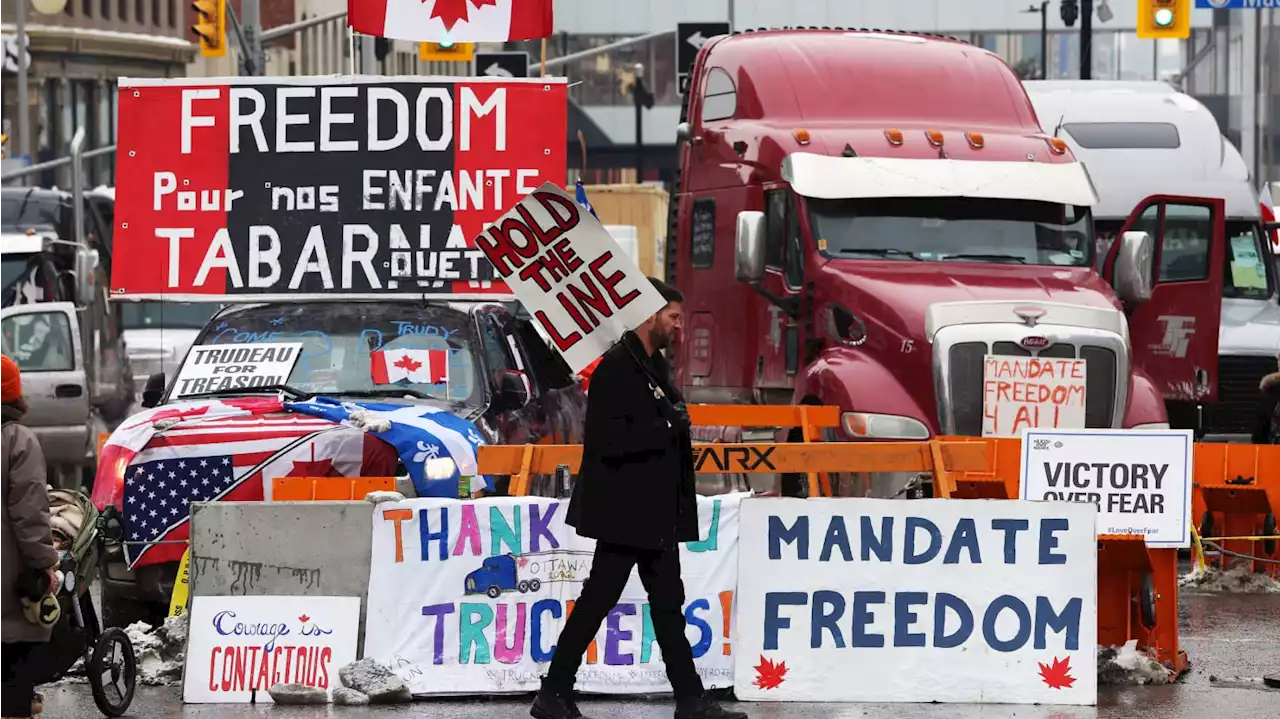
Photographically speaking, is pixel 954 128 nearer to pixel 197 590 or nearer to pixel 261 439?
pixel 261 439

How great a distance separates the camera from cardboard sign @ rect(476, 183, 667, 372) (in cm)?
976

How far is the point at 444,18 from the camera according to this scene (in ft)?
51.2

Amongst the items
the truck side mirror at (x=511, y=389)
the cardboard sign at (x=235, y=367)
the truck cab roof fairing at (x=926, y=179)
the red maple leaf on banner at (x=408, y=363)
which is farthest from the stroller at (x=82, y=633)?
the truck cab roof fairing at (x=926, y=179)

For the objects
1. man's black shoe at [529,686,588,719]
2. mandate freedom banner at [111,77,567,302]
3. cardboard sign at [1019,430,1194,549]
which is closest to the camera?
man's black shoe at [529,686,588,719]

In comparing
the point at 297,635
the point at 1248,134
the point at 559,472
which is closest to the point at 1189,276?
the point at 559,472

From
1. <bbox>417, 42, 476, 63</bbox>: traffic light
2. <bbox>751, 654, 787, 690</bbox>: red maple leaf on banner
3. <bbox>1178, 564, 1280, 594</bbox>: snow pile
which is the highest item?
<bbox>417, 42, 476, 63</bbox>: traffic light

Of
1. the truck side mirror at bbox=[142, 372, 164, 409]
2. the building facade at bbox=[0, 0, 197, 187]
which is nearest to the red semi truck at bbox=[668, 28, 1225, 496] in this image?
the truck side mirror at bbox=[142, 372, 164, 409]

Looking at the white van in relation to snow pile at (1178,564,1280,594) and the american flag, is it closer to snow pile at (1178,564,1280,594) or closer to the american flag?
snow pile at (1178,564,1280,594)

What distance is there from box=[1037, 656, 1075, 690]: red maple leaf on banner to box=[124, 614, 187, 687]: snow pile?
12.5 feet

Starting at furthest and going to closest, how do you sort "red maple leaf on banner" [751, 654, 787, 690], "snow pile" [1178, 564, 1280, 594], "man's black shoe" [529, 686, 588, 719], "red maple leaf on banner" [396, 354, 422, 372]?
"snow pile" [1178, 564, 1280, 594] → "red maple leaf on banner" [396, 354, 422, 372] → "red maple leaf on banner" [751, 654, 787, 690] → "man's black shoe" [529, 686, 588, 719]

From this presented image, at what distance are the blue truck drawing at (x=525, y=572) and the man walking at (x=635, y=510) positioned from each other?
37.7 inches

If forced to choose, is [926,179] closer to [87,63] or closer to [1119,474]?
[1119,474]

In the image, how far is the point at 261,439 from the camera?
11.9 metres

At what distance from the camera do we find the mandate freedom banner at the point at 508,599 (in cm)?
1029
